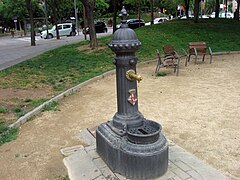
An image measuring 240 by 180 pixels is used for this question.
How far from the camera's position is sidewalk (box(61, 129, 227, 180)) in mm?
3677

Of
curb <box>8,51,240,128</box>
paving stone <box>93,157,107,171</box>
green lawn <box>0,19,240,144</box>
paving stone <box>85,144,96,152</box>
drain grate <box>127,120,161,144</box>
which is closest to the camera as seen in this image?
drain grate <box>127,120,161,144</box>

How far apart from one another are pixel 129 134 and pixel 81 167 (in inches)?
37.2

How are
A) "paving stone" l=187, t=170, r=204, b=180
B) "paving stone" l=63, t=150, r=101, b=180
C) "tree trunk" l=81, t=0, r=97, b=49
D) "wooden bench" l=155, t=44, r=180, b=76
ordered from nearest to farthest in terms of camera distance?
1. "paving stone" l=187, t=170, r=204, b=180
2. "paving stone" l=63, t=150, r=101, b=180
3. "wooden bench" l=155, t=44, r=180, b=76
4. "tree trunk" l=81, t=0, r=97, b=49

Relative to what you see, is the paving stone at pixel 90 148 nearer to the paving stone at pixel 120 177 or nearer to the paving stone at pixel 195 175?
the paving stone at pixel 120 177

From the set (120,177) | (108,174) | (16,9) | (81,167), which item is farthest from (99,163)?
(16,9)

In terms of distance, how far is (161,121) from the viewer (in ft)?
18.7

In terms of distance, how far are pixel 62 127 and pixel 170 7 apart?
55.3 metres

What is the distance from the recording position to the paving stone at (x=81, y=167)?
379 centimetres

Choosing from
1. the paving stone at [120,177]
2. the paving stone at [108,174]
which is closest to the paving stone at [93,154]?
the paving stone at [108,174]

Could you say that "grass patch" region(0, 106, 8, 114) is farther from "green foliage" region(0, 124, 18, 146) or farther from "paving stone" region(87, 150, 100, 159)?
"paving stone" region(87, 150, 100, 159)

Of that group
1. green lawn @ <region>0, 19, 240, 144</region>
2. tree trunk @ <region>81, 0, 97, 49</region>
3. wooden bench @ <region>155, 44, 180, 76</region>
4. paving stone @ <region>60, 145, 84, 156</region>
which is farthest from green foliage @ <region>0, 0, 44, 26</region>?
paving stone @ <region>60, 145, 84, 156</region>

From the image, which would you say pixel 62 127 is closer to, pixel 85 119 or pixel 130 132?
pixel 85 119

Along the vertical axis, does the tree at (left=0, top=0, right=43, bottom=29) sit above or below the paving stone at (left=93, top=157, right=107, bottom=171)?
above

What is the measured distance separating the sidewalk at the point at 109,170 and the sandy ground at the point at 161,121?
162 millimetres
